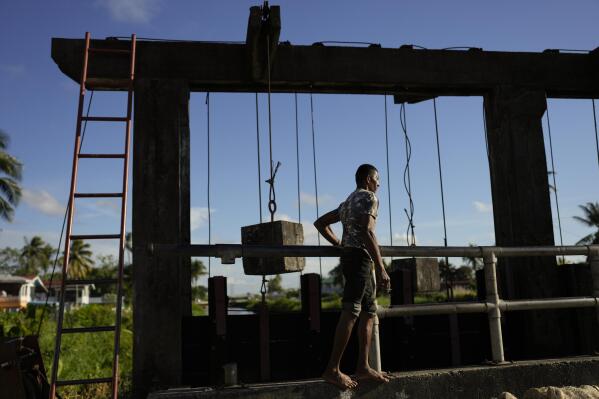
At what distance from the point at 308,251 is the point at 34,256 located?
86.6 m

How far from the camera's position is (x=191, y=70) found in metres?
5.17

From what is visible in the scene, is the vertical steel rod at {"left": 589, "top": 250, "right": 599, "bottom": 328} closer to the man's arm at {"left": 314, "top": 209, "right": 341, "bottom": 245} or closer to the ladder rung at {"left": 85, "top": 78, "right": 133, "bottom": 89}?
the man's arm at {"left": 314, "top": 209, "right": 341, "bottom": 245}

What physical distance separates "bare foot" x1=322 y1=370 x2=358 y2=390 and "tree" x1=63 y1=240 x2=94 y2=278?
69001 mm

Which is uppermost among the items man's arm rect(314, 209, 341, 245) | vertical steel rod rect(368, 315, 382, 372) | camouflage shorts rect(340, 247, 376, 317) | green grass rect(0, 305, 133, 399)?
man's arm rect(314, 209, 341, 245)

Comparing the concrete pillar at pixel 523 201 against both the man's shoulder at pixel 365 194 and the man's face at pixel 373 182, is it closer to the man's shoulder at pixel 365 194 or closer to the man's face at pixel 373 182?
the man's face at pixel 373 182

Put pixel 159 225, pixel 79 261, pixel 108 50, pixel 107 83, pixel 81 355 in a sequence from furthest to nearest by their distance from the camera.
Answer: pixel 79 261
pixel 81 355
pixel 107 83
pixel 108 50
pixel 159 225

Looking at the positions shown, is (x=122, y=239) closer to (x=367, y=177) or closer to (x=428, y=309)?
(x=367, y=177)

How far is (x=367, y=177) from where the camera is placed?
3.88m

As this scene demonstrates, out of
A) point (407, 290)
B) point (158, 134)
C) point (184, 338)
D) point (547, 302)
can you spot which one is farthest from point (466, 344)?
point (158, 134)

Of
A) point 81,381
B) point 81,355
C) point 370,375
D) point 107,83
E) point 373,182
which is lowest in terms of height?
point 81,355

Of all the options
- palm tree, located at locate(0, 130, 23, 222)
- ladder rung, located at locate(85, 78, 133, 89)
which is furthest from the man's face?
palm tree, located at locate(0, 130, 23, 222)

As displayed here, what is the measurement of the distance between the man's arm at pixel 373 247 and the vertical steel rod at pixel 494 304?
915 millimetres

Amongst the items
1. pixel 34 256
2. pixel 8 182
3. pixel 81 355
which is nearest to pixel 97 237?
pixel 81 355

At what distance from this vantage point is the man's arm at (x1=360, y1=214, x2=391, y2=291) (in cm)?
353
